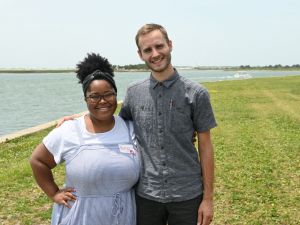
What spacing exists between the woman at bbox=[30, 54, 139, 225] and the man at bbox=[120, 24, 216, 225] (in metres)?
0.13

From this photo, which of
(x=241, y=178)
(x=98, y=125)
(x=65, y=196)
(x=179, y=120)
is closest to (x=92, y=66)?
(x=98, y=125)

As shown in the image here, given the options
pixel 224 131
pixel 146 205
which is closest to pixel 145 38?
pixel 146 205

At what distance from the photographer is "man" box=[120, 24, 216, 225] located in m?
3.19

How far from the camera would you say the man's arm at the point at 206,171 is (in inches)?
129

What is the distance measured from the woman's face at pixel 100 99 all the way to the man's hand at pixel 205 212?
943 mm

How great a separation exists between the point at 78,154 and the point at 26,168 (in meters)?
6.27

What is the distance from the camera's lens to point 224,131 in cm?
1386

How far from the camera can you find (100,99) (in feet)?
10.6

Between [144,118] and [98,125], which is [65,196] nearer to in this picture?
[98,125]

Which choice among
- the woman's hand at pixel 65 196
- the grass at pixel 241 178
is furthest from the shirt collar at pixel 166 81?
the grass at pixel 241 178

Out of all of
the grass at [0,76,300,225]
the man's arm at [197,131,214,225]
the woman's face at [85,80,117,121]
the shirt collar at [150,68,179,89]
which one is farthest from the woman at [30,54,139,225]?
the grass at [0,76,300,225]

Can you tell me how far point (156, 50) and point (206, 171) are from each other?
949 mm

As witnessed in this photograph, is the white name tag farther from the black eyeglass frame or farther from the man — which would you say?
the black eyeglass frame

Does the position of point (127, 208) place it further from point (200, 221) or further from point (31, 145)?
point (31, 145)
